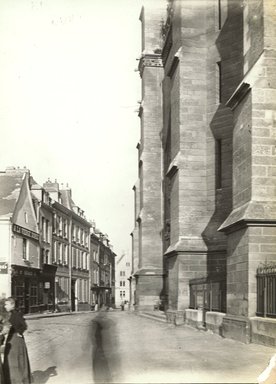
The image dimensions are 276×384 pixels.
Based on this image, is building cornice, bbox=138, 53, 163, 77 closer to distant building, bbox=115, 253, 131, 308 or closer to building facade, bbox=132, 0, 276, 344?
building facade, bbox=132, 0, 276, 344

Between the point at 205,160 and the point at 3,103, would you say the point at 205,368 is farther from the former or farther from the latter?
Result: the point at 205,160

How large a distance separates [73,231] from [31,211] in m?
14.6

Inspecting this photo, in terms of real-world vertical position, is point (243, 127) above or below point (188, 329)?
above

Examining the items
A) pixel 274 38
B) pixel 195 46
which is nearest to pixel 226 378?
pixel 274 38

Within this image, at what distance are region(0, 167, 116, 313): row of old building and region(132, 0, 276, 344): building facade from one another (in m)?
3.37

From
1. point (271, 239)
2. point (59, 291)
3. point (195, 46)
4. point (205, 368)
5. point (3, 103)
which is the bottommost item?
point (59, 291)

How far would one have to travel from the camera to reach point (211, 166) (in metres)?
17.0

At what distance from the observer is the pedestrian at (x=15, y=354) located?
714 centimetres

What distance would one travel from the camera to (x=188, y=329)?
14312mm

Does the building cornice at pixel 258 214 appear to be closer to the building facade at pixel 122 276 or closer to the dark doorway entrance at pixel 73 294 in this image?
the dark doorway entrance at pixel 73 294

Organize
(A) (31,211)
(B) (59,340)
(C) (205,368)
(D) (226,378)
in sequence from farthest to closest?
(A) (31,211)
(B) (59,340)
(C) (205,368)
(D) (226,378)

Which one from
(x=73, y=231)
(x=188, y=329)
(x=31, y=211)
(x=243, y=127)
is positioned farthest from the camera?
(x=73, y=231)

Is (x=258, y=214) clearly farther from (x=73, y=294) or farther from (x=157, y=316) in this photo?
(x=73, y=294)

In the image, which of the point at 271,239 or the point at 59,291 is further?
the point at 59,291
